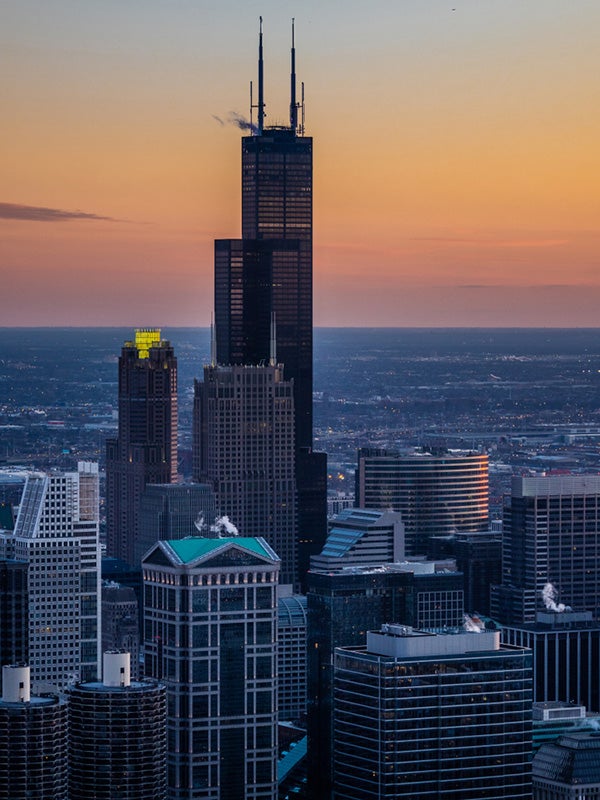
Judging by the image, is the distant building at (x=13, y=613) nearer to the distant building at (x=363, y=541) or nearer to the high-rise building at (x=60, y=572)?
the high-rise building at (x=60, y=572)

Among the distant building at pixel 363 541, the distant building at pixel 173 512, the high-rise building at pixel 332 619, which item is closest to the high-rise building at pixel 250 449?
the distant building at pixel 173 512

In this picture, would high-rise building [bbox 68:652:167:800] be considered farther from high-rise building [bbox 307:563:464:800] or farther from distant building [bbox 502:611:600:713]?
distant building [bbox 502:611:600:713]

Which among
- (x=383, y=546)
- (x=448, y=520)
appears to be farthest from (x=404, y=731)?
(x=448, y=520)

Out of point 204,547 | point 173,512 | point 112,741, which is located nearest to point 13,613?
point 204,547

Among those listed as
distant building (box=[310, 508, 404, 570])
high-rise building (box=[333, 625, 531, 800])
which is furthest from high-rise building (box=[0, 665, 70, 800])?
distant building (box=[310, 508, 404, 570])

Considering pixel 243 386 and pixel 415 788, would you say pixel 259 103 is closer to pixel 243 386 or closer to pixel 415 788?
pixel 243 386

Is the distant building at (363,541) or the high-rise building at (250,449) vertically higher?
the high-rise building at (250,449)

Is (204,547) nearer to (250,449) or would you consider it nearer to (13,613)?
(13,613)
